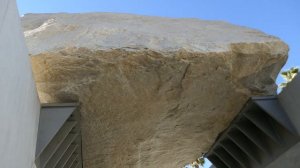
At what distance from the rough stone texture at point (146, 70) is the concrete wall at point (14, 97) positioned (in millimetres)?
1057

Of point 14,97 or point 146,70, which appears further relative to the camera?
point 146,70

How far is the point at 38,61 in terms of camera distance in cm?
668

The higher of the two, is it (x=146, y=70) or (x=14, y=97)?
(x=146, y=70)

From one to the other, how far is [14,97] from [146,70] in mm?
2818

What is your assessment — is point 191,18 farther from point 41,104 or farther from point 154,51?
point 41,104

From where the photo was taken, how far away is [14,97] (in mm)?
4793

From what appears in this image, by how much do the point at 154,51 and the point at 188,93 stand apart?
1.36 m

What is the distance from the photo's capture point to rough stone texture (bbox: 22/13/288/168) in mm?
6887

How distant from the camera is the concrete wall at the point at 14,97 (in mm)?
4195

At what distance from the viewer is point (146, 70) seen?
7.08 m

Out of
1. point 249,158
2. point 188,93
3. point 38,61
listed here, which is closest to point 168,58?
point 188,93

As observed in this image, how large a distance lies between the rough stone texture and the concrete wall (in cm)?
A: 106

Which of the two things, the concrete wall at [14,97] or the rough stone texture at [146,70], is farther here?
the rough stone texture at [146,70]

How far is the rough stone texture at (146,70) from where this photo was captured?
6.89 meters
